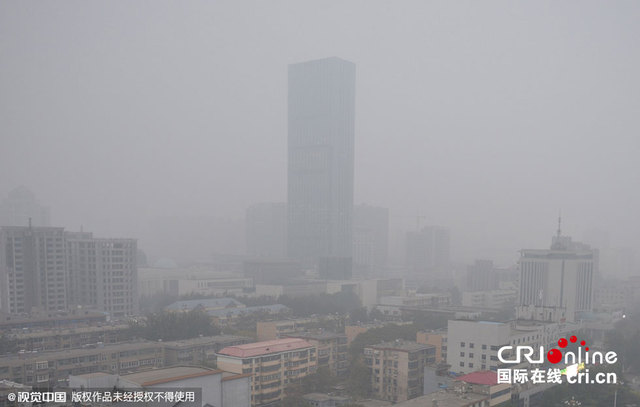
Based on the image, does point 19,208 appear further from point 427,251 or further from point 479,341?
point 427,251

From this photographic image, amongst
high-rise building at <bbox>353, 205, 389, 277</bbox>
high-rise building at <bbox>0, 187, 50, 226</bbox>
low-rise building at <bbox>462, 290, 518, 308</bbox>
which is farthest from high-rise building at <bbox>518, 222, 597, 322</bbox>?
high-rise building at <bbox>0, 187, 50, 226</bbox>

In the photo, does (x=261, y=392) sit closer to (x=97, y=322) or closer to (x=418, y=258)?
(x=97, y=322)

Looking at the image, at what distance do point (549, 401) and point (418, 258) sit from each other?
2825 cm

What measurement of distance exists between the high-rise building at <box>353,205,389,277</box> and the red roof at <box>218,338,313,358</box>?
2381 cm

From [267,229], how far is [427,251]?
439 inches

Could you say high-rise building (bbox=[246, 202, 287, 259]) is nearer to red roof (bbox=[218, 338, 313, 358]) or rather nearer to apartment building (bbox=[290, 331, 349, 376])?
apartment building (bbox=[290, 331, 349, 376])

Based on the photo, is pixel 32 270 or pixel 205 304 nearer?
pixel 32 270

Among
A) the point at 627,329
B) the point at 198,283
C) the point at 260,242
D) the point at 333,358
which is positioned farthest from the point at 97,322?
the point at 260,242

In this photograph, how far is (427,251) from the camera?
114 ft

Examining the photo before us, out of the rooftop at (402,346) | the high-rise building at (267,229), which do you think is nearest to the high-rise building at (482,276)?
the high-rise building at (267,229)

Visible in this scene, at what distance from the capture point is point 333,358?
9953 millimetres

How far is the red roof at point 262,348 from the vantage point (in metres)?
7.63

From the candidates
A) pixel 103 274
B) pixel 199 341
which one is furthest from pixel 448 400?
pixel 103 274

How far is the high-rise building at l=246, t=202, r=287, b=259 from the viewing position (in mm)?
36375
